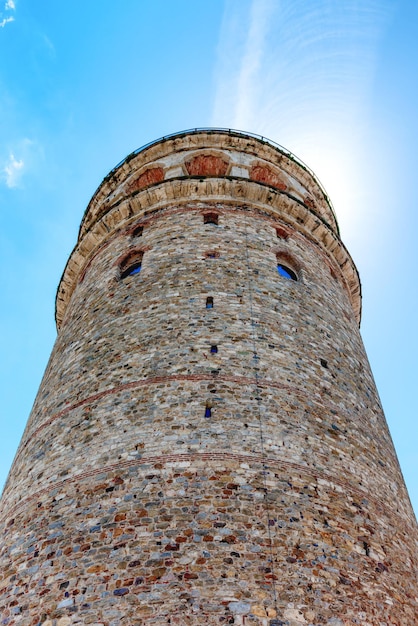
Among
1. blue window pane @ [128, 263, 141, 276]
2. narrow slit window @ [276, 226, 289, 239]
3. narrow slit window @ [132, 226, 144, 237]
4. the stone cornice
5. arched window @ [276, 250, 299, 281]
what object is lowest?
blue window pane @ [128, 263, 141, 276]

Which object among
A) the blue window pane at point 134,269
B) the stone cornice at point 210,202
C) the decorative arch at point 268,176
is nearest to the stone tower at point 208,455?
the blue window pane at point 134,269

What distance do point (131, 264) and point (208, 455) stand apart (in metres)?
5.05

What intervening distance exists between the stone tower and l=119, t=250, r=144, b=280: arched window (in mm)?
35

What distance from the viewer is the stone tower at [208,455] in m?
5.62

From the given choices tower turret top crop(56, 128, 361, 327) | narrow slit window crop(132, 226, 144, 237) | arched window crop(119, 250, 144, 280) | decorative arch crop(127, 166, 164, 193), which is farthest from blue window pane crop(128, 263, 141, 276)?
decorative arch crop(127, 166, 164, 193)

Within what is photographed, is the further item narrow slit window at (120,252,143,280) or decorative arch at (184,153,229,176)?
decorative arch at (184,153,229,176)

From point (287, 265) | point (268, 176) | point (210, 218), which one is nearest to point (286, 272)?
point (287, 265)

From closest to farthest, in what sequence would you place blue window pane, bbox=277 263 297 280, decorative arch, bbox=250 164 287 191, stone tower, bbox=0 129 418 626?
stone tower, bbox=0 129 418 626, blue window pane, bbox=277 263 297 280, decorative arch, bbox=250 164 287 191

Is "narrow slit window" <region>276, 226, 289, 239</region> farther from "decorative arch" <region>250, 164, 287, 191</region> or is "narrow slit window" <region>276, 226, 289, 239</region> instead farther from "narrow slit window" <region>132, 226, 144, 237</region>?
"decorative arch" <region>250, 164, 287, 191</region>

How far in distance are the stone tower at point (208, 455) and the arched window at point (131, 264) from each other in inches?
1.4

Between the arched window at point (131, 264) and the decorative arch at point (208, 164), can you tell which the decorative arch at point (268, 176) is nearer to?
the decorative arch at point (208, 164)

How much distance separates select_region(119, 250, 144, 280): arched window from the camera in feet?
34.6

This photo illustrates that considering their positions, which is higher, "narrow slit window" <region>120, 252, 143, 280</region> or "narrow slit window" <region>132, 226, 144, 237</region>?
"narrow slit window" <region>132, 226, 144, 237</region>

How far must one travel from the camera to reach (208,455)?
21.4 feet
